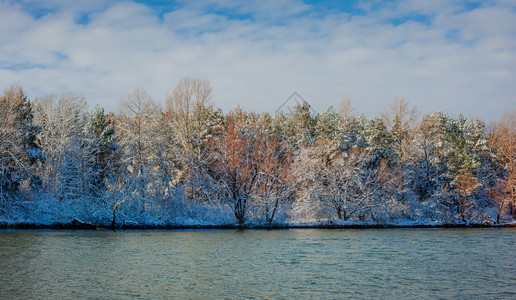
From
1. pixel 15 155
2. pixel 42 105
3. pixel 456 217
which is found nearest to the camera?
pixel 15 155

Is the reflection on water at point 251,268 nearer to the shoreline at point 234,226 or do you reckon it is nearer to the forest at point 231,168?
the shoreline at point 234,226

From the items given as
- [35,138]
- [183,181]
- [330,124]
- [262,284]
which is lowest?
[262,284]

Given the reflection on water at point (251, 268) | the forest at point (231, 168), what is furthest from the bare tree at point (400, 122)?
the reflection on water at point (251, 268)

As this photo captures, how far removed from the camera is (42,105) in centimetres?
5575

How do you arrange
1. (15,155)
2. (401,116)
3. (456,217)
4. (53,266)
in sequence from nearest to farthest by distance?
(53,266), (15,155), (456,217), (401,116)

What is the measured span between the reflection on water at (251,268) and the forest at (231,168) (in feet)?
34.5

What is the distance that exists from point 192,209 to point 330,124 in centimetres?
2338

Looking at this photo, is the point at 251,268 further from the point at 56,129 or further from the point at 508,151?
the point at 508,151

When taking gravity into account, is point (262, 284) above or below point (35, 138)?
below

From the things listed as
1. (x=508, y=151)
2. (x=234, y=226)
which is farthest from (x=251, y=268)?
(x=508, y=151)

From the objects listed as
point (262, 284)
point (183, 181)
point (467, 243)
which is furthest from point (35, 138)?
point (467, 243)

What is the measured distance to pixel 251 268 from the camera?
71.5 feet

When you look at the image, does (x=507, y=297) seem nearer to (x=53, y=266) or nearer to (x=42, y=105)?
(x=53, y=266)

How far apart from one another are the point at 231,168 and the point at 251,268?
2608cm
